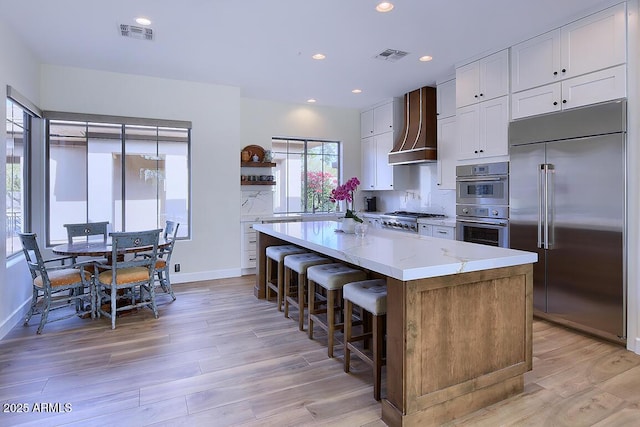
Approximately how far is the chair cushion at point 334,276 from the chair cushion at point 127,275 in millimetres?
1835

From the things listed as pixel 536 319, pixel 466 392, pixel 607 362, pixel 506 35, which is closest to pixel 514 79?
pixel 506 35

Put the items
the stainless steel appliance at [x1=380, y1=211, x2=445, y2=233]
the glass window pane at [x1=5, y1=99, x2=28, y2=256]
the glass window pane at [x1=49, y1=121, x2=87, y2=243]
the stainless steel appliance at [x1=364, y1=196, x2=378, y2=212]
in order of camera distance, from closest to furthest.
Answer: the glass window pane at [x1=5, y1=99, x2=28, y2=256] < the glass window pane at [x1=49, y1=121, x2=87, y2=243] < the stainless steel appliance at [x1=380, y1=211, x2=445, y2=233] < the stainless steel appliance at [x1=364, y1=196, x2=378, y2=212]

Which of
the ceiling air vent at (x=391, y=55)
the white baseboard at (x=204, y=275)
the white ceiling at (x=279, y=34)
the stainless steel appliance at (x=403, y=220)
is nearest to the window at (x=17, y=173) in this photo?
the white ceiling at (x=279, y=34)


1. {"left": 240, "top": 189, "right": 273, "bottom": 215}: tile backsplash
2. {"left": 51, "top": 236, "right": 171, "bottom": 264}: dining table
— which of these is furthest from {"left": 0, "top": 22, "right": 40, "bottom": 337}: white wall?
{"left": 240, "top": 189, "right": 273, "bottom": 215}: tile backsplash

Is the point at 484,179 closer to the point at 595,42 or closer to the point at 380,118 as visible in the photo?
the point at 595,42

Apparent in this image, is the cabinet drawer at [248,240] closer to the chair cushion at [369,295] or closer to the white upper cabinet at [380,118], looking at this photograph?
the white upper cabinet at [380,118]

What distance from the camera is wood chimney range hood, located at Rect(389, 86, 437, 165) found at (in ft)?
17.0

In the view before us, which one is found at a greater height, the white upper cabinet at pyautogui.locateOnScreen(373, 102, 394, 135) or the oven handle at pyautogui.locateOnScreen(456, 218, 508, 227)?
the white upper cabinet at pyautogui.locateOnScreen(373, 102, 394, 135)

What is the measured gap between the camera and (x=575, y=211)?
323 cm

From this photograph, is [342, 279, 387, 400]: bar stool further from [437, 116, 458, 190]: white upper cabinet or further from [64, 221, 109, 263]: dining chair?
[64, 221, 109, 263]: dining chair

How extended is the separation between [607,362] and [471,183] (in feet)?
7.13

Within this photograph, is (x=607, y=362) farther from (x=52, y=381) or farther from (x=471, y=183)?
(x=52, y=381)

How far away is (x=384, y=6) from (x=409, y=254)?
2.12 metres

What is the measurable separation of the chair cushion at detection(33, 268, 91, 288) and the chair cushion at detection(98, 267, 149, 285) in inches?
7.8
